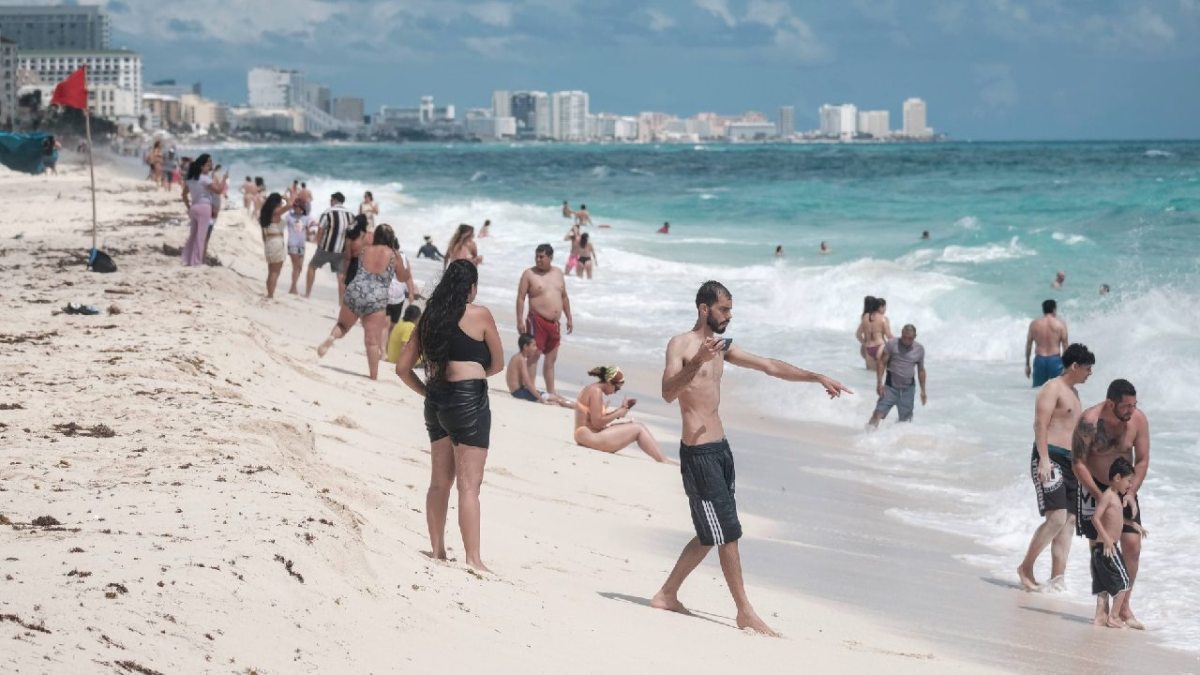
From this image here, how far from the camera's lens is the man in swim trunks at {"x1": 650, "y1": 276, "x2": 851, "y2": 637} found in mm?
5988

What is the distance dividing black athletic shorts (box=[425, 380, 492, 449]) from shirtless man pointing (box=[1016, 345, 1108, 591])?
11.2ft

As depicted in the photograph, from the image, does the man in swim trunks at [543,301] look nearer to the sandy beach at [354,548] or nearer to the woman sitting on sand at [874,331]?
the sandy beach at [354,548]

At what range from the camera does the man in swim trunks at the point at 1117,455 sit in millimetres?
7195

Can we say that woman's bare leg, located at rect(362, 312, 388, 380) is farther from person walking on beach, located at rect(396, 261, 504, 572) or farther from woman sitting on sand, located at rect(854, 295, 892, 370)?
person walking on beach, located at rect(396, 261, 504, 572)

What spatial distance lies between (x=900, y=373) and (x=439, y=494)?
22.5ft

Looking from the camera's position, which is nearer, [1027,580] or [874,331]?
[1027,580]

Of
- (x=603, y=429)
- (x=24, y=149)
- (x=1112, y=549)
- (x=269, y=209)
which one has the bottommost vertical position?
(x=1112, y=549)

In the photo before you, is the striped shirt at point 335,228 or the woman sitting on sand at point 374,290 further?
the striped shirt at point 335,228

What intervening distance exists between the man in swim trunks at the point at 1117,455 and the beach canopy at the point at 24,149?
13288mm

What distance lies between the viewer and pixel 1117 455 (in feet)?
23.9

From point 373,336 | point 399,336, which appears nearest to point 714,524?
point 373,336

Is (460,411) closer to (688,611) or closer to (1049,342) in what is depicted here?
(688,611)

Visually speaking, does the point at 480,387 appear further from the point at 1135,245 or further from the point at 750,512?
the point at 1135,245

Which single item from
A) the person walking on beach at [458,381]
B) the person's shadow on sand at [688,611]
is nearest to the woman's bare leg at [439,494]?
the person walking on beach at [458,381]
